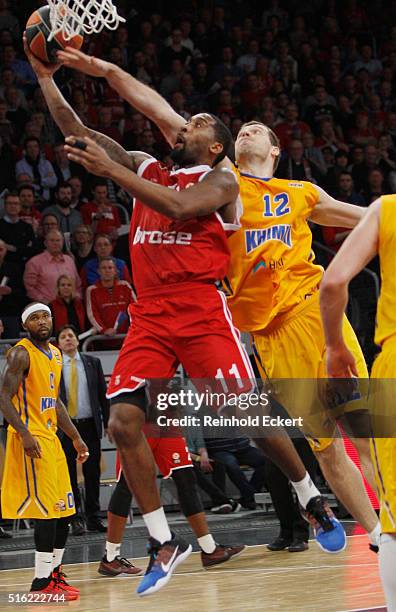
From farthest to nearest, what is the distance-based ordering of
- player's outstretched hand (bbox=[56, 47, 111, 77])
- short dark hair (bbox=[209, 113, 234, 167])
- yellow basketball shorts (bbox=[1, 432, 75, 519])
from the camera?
1. yellow basketball shorts (bbox=[1, 432, 75, 519])
2. short dark hair (bbox=[209, 113, 234, 167])
3. player's outstretched hand (bbox=[56, 47, 111, 77])

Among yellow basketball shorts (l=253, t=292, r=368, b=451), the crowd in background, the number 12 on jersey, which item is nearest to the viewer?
yellow basketball shorts (l=253, t=292, r=368, b=451)

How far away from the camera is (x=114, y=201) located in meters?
14.2

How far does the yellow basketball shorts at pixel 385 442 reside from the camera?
3.96m

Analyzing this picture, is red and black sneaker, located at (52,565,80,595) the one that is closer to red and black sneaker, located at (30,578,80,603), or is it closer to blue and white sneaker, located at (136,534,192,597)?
red and black sneaker, located at (30,578,80,603)

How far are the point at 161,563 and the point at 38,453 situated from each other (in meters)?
2.86

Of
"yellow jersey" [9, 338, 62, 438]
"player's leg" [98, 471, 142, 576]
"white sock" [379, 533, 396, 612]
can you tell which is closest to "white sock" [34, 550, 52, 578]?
"player's leg" [98, 471, 142, 576]

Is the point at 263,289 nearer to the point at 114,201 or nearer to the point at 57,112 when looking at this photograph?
the point at 57,112

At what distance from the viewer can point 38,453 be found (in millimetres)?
8109

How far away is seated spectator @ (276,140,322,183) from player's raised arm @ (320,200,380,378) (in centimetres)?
1091

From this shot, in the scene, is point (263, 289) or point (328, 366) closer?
point (328, 366)

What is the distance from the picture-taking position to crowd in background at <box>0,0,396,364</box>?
12148mm

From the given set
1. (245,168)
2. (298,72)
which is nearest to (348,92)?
(298,72)

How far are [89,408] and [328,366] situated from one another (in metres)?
7.36

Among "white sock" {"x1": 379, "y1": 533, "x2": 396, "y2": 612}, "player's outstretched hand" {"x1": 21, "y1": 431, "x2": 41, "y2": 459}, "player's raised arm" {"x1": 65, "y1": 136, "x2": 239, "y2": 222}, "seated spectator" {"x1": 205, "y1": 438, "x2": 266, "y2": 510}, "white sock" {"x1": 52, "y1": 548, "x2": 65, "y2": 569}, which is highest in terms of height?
"player's raised arm" {"x1": 65, "y1": 136, "x2": 239, "y2": 222}
